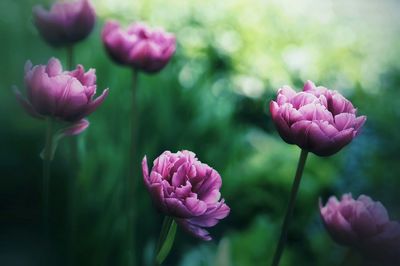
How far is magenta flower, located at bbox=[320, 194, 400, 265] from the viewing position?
2.67ft

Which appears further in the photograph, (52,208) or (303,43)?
(303,43)

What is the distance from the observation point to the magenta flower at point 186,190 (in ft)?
2.43

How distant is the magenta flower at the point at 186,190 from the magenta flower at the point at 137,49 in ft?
1.29

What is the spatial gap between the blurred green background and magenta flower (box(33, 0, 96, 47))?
0.60 feet

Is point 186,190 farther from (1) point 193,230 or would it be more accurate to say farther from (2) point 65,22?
(2) point 65,22

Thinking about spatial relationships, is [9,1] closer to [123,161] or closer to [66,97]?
[123,161]

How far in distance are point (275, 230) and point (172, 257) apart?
264mm

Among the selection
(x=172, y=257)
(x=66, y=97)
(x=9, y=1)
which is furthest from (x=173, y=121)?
(x=66, y=97)

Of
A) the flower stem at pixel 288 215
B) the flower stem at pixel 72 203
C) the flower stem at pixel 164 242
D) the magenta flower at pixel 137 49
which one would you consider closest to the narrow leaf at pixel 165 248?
the flower stem at pixel 164 242

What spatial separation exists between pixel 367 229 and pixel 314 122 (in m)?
0.16

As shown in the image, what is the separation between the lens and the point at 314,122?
0.78 m

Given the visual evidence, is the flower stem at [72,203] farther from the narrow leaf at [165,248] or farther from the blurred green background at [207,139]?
the narrow leaf at [165,248]

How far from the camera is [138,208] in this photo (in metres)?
1.51

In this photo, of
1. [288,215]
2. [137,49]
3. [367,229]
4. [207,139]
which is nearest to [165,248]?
[288,215]
